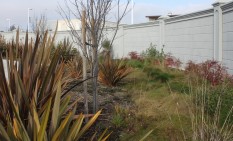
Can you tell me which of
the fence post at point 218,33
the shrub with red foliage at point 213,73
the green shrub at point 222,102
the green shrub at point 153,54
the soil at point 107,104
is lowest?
the soil at point 107,104

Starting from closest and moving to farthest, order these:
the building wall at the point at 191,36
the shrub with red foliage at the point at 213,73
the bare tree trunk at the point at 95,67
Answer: the bare tree trunk at the point at 95,67 → the shrub with red foliage at the point at 213,73 → the building wall at the point at 191,36

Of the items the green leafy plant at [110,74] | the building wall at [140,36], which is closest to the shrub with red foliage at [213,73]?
the green leafy plant at [110,74]

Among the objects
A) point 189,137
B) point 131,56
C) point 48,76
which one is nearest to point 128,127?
point 189,137

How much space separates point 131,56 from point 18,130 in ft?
49.0

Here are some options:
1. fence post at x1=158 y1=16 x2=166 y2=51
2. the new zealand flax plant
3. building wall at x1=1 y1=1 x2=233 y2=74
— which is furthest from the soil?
fence post at x1=158 y1=16 x2=166 y2=51

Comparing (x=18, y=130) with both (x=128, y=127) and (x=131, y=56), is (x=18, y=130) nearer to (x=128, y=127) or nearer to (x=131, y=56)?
(x=128, y=127)

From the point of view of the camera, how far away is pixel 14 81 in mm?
4434

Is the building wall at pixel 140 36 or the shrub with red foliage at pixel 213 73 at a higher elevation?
the building wall at pixel 140 36

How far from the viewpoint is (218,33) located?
1029cm

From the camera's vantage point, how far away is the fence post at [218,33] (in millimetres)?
10117

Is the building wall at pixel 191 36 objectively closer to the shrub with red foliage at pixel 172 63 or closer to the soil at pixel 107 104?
the shrub with red foliage at pixel 172 63

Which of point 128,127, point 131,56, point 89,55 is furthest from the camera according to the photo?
point 131,56

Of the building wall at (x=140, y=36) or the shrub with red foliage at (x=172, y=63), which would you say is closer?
the shrub with red foliage at (x=172, y=63)

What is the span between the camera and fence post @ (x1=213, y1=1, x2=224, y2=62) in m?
10.1
